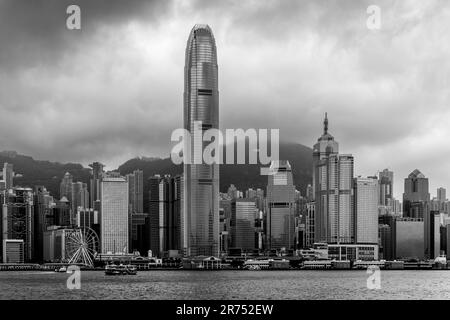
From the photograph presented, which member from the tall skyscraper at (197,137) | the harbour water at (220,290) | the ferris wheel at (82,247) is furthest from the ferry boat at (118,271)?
the tall skyscraper at (197,137)

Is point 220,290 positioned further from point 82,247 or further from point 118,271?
point 82,247

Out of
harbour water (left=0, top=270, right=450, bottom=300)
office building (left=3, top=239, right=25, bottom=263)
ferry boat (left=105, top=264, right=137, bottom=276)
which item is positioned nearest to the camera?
harbour water (left=0, top=270, right=450, bottom=300)

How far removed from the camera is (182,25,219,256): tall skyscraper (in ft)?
595

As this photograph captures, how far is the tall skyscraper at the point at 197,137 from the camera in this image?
181m

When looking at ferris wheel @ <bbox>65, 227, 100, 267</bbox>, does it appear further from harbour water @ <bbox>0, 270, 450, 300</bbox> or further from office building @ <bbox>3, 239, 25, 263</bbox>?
harbour water @ <bbox>0, 270, 450, 300</bbox>

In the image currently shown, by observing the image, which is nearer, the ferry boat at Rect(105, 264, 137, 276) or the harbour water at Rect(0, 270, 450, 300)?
the harbour water at Rect(0, 270, 450, 300)

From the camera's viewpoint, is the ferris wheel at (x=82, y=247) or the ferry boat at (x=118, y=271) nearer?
the ferry boat at (x=118, y=271)

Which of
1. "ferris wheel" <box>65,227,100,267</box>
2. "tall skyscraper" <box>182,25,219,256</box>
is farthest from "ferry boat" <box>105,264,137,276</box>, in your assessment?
"tall skyscraper" <box>182,25,219,256</box>

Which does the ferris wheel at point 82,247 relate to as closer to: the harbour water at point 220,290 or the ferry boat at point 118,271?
the ferry boat at point 118,271

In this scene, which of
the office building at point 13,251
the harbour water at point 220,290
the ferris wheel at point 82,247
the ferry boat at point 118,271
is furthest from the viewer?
the office building at point 13,251

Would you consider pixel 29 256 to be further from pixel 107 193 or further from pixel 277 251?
pixel 277 251

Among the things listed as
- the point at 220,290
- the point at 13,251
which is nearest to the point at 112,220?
the point at 13,251

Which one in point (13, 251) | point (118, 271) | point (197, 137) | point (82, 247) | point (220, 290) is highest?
point (197, 137)

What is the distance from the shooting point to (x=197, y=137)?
186 meters
